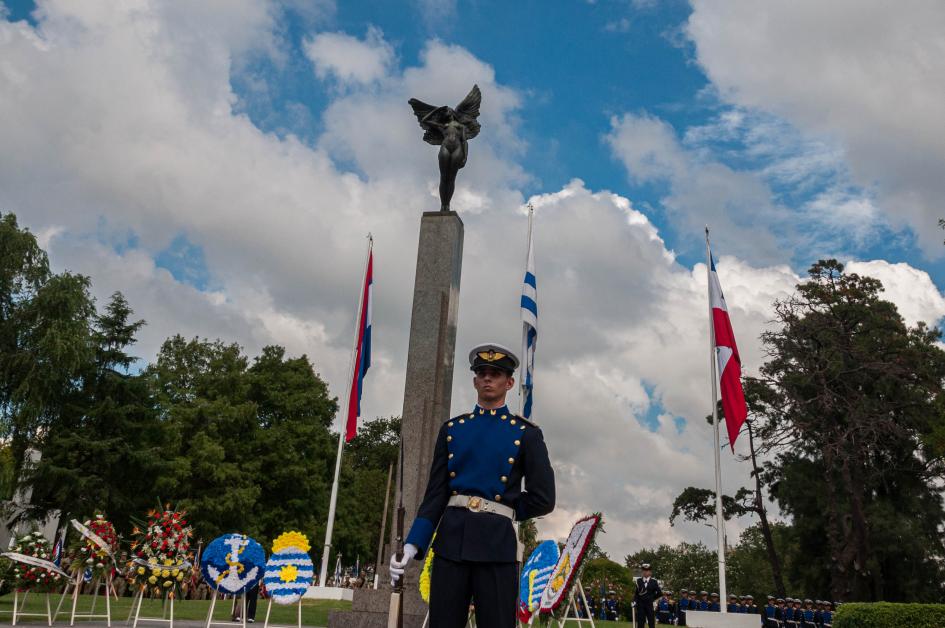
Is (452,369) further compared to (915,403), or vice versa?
(915,403)

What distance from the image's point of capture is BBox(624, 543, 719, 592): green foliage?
8294 cm

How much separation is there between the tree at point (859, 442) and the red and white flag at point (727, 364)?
53.2ft

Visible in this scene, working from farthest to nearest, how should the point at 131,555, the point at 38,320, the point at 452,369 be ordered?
1. the point at 38,320
2. the point at 452,369
3. the point at 131,555

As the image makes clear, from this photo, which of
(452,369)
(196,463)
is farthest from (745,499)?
(452,369)

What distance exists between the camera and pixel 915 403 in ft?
107

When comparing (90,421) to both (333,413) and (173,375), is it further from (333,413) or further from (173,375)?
(333,413)

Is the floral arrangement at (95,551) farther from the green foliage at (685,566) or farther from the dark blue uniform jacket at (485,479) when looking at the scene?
the green foliage at (685,566)

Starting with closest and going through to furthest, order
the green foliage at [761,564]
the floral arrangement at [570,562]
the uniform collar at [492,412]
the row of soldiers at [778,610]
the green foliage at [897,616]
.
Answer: the uniform collar at [492,412], the floral arrangement at [570,562], the green foliage at [897,616], the row of soldiers at [778,610], the green foliage at [761,564]

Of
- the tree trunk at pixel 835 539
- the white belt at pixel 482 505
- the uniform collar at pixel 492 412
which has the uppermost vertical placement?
the tree trunk at pixel 835 539

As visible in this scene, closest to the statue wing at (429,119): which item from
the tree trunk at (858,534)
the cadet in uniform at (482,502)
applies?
the cadet in uniform at (482,502)

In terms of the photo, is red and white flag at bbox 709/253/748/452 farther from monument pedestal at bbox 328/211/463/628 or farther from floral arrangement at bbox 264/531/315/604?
floral arrangement at bbox 264/531/315/604

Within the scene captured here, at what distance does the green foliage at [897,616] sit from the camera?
13.8 m

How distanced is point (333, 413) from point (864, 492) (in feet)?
80.5

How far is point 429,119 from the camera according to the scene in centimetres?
1316
